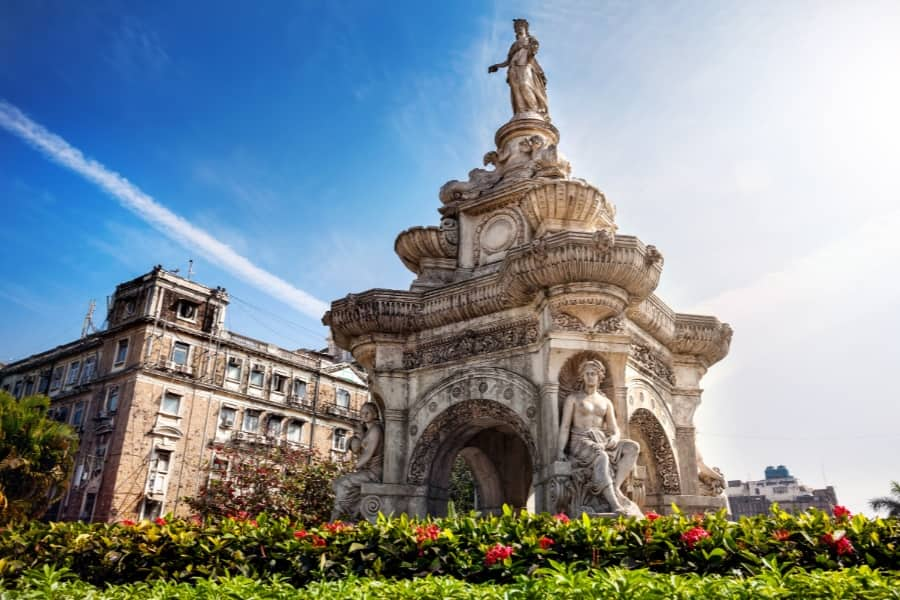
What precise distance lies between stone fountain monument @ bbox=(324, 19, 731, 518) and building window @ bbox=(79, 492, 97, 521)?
30963 millimetres

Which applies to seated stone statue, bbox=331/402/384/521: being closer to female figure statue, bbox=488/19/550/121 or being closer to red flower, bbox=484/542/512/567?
red flower, bbox=484/542/512/567

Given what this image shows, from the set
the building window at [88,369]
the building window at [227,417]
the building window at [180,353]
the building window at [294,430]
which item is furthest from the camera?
the building window at [294,430]

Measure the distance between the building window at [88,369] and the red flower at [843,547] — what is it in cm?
4362

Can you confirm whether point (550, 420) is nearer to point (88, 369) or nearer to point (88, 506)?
point (88, 506)

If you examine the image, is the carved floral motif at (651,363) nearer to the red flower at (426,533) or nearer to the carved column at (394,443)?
the carved column at (394,443)

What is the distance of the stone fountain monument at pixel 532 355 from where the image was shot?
29.7 feet

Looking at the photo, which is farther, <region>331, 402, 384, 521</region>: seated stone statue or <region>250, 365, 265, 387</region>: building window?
<region>250, 365, 265, 387</region>: building window

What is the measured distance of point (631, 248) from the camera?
9.20 metres

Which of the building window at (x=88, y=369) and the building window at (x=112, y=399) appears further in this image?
the building window at (x=88, y=369)

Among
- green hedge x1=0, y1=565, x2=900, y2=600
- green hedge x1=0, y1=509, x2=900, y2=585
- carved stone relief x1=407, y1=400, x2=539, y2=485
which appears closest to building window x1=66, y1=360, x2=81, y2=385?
carved stone relief x1=407, y1=400, x2=539, y2=485

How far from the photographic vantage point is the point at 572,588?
158 inches

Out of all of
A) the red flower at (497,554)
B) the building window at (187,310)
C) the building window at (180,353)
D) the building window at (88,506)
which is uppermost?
the building window at (187,310)

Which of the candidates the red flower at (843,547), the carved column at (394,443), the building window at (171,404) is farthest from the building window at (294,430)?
the red flower at (843,547)

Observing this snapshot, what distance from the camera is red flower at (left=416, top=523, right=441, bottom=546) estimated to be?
5.76 metres
